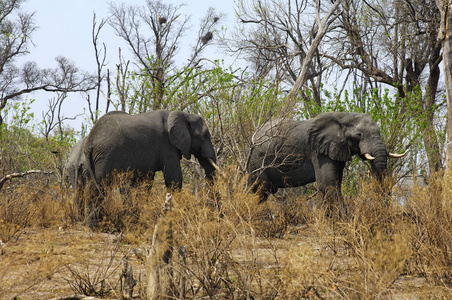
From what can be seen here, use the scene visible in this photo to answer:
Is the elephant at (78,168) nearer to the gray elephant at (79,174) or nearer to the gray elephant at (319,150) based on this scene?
the gray elephant at (79,174)

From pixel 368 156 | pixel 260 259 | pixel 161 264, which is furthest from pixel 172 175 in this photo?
pixel 161 264

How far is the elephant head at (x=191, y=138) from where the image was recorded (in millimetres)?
10836

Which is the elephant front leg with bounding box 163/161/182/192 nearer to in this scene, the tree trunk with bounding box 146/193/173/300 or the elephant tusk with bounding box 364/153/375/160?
the elephant tusk with bounding box 364/153/375/160

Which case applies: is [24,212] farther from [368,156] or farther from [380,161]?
[380,161]

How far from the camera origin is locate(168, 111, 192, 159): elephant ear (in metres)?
10.8

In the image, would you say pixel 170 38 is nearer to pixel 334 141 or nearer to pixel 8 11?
pixel 8 11

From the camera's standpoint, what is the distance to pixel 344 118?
440 inches

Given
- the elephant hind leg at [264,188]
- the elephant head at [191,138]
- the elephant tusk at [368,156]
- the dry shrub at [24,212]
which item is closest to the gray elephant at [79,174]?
the dry shrub at [24,212]

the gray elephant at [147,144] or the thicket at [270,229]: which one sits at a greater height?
the gray elephant at [147,144]

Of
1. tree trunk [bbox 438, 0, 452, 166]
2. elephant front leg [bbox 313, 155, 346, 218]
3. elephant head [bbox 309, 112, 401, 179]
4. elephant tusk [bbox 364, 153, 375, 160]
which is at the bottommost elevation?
elephant front leg [bbox 313, 155, 346, 218]

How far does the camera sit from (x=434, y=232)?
18.9 ft

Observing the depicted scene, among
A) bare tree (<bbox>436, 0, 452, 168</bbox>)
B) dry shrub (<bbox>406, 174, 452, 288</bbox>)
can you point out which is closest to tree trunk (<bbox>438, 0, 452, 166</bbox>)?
bare tree (<bbox>436, 0, 452, 168</bbox>)

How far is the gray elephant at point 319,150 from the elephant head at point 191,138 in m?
0.87

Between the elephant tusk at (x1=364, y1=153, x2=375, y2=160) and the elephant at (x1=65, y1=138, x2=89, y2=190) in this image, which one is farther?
the elephant at (x1=65, y1=138, x2=89, y2=190)
